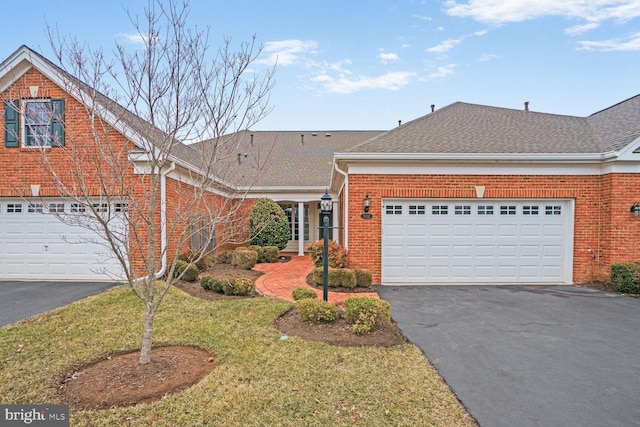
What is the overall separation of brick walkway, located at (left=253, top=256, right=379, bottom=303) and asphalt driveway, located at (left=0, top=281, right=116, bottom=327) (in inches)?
156

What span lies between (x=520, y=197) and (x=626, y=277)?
303cm

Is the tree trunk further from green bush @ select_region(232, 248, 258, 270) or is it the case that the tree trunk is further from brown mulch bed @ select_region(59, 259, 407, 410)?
green bush @ select_region(232, 248, 258, 270)

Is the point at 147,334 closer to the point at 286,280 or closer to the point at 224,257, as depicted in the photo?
the point at 286,280

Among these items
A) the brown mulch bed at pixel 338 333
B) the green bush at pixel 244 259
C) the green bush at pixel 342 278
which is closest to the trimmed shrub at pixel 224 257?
the green bush at pixel 244 259

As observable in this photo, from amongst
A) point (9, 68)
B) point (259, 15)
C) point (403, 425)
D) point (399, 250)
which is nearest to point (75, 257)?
point (9, 68)

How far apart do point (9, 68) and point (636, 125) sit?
1711 centimetres

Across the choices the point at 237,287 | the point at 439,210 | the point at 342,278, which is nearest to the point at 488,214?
the point at 439,210

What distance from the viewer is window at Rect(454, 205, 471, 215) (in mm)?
9172

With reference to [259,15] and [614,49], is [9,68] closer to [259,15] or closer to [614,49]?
[259,15]

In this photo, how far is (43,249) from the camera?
9125 mm

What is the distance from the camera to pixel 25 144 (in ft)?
29.1

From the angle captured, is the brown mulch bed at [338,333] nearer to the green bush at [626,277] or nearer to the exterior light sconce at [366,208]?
the exterior light sconce at [366,208]

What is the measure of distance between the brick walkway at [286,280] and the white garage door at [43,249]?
13.5 feet

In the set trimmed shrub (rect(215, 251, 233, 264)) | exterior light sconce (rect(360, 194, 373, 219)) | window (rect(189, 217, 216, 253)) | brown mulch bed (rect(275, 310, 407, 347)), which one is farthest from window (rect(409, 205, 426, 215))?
trimmed shrub (rect(215, 251, 233, 264))
